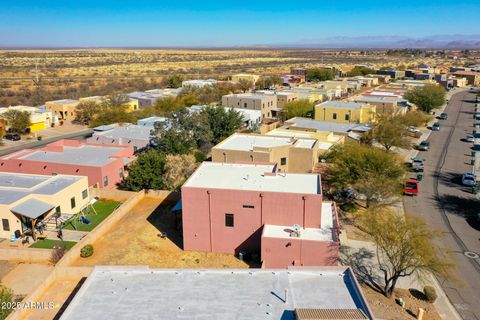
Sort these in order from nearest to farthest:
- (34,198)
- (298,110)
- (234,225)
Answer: (234,225)
(34,198)
(298,110)

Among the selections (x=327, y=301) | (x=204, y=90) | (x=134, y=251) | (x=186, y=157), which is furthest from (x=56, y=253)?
(x=204, y=90)

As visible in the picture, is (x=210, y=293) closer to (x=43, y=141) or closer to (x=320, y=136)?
(x=320, y=136)

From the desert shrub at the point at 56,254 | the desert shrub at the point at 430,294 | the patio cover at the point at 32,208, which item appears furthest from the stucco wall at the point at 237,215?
the patio cover at the point at 32,208

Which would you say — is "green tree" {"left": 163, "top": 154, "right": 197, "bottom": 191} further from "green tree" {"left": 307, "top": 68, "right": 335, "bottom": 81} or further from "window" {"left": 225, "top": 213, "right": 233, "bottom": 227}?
"green tree" {"left": 307, "top": 68, "right": 335, "bottom": 81}

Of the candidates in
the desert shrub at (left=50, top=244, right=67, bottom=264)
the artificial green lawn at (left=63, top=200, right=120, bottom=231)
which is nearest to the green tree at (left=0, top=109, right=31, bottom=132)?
the artificial green lawn at (left=63, top=200, right=120, bottom=231)

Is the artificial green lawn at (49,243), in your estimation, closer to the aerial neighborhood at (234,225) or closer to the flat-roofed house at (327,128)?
the aerial neighborhood at (234,225)

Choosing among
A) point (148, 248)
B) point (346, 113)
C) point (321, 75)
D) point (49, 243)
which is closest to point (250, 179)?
point (148, 248)
